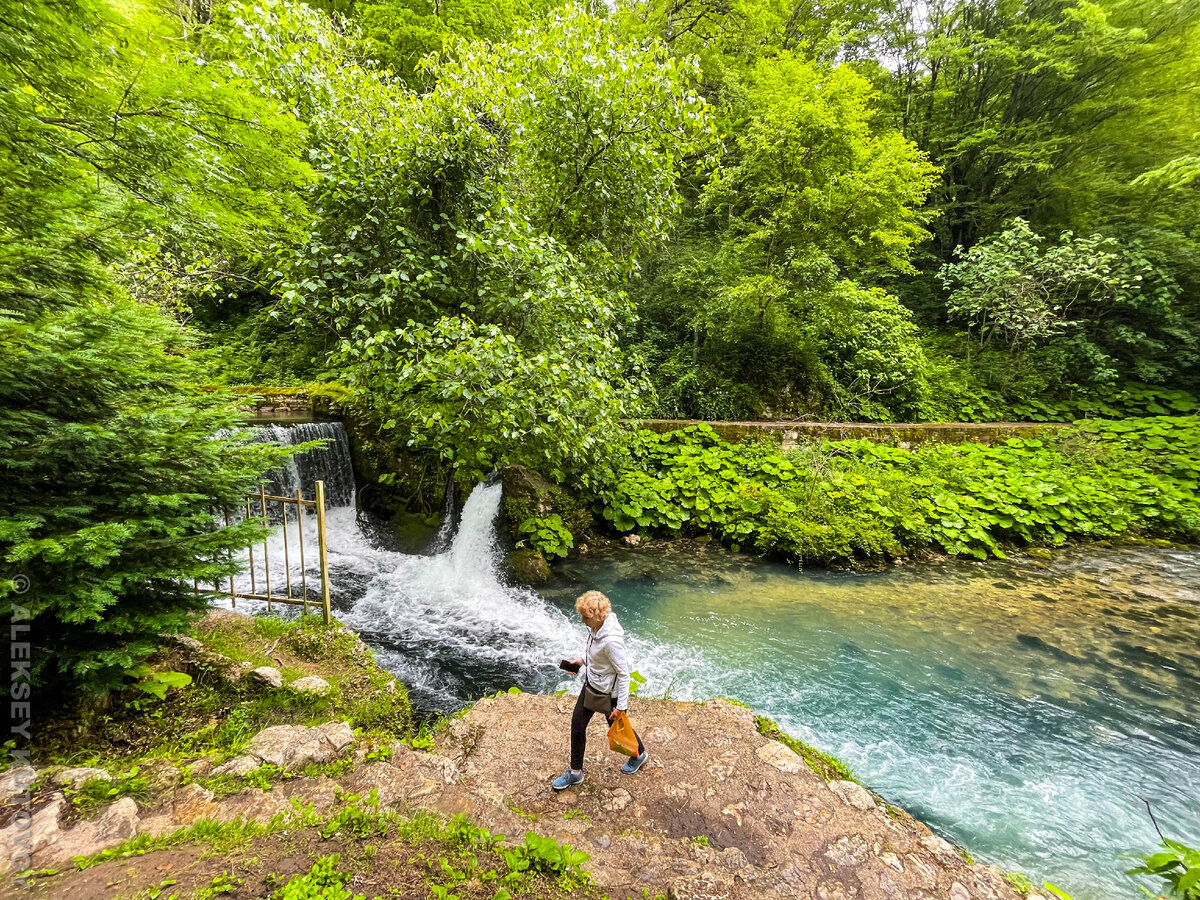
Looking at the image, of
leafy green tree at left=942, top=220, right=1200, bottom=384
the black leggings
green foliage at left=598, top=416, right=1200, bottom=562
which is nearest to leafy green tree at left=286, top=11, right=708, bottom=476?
green foliage at left=598, top=416, right=1200, bottom=562

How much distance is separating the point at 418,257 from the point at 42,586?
18.1ft

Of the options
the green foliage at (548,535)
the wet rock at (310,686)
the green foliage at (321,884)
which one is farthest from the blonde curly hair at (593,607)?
the green foliage at (548,535)

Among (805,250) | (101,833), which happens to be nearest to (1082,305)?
(805,250)

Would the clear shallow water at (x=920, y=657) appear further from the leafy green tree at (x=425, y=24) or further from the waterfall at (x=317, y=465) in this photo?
the leafy green tree at (x=425, y=24)

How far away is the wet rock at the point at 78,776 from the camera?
209 cm

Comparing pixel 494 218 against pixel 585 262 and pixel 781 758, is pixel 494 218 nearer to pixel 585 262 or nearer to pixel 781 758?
pixel 585 262

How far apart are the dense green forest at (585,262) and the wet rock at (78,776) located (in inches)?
18.5

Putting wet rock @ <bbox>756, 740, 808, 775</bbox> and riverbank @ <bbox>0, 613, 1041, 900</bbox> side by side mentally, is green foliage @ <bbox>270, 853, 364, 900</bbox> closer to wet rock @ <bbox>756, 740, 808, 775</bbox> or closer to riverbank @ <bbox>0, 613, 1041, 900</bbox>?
riverbank @ <bbox>0, 613, 1041, 900</bbox>

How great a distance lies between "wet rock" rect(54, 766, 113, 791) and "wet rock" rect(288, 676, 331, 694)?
3.90ft

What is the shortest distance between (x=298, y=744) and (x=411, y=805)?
0.80m

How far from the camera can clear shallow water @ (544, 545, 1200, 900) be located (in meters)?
3.54

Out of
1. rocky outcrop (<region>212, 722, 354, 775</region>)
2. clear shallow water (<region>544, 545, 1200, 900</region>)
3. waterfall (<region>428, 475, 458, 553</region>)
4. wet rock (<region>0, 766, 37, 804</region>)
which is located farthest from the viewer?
waterfall (<region>428, 475, 458, 553</region>)

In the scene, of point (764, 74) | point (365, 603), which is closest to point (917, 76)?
point (764, 74)

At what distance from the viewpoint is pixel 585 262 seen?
7.93 meters
